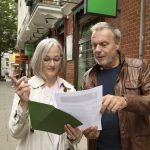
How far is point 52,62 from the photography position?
10.3 ft

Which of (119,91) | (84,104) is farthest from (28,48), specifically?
(84,104)

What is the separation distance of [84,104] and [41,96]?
673 mm

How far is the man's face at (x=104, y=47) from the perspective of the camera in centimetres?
305

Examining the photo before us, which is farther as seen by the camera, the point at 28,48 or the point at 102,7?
the point at 28,48

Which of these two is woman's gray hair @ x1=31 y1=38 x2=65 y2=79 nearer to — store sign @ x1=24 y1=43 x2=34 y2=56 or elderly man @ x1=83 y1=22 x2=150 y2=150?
elderly man @ x1=83 y1=22 x2=150 y2=150

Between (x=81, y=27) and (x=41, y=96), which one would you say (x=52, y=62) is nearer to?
(x=41, y=96)

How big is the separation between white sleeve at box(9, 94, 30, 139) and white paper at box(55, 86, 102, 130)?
1.35 feet

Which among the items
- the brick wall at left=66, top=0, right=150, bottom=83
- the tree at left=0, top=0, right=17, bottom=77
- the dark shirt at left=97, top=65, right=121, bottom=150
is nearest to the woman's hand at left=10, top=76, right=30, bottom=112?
the dark shirt at left=97, top=65, right=121, bottom=150

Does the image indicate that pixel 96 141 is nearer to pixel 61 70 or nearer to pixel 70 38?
pixel 61 70

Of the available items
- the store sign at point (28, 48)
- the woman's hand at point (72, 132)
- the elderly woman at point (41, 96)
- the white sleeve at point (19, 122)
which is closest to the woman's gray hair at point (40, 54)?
the elderly woman at point (41, 96)

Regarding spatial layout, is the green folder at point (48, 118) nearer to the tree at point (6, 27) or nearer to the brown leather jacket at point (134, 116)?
the brown leather jacket at point (134, 116)

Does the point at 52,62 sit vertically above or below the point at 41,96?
above

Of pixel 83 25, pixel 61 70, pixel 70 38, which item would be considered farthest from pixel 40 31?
pixel 61 70

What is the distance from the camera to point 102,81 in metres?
3.15
